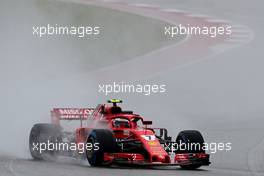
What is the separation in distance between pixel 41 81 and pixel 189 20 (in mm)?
6114

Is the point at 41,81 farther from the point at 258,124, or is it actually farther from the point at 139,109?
the point at 258,124

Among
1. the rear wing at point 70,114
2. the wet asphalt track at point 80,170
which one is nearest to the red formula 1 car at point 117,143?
the wet asphalt track at point 80,170

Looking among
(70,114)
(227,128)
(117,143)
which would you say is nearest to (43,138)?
(70,114)

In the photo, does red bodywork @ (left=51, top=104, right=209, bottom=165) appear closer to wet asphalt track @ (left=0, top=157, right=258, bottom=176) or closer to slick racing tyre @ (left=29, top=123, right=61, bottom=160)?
wet asphalt track @ (left=0, top=157, right=258, bottom=176)

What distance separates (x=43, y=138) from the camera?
15.7 meters

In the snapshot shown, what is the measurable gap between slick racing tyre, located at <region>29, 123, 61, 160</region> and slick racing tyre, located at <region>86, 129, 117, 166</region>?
182 cm

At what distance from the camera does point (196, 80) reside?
22750 millimetres

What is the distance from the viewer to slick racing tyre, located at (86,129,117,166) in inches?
536

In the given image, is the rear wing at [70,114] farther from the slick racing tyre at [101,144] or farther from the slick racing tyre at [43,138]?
the slick racing tyre at [101,144]

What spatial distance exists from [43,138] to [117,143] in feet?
6.65

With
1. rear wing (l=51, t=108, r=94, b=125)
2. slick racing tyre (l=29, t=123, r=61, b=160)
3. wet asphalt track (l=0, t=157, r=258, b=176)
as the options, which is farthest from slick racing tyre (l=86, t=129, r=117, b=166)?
rear wing (l=51, t=108, r=94, b=125)

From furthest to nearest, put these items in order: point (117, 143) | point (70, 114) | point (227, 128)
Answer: point (227, 128) → point (70, 114) → point (117, 143)

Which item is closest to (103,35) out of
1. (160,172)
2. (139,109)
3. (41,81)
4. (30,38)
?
(30,38)

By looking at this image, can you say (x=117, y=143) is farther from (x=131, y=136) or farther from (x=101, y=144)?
(x=101, y=144)
